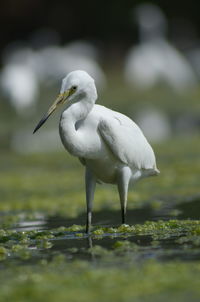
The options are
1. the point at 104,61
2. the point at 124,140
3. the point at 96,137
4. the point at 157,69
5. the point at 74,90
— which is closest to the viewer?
the point at 74,90

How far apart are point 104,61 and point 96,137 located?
2735 cm

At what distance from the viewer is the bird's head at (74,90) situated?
6.16 meters

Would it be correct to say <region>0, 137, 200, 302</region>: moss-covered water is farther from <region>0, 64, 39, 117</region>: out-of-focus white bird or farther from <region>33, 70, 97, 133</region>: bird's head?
<region>0, 64, 39, 117</region>: out-of-focus white bird

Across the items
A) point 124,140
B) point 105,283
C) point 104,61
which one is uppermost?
point 104,61

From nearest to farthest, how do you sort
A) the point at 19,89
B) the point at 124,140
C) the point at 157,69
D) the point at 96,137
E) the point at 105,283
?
the point at 105,283
the point at 96,137
the point at 124,140
the point at 19,89
the point at 157,69

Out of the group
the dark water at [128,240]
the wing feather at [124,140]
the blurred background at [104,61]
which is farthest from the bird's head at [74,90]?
the blurred background at [104,61]

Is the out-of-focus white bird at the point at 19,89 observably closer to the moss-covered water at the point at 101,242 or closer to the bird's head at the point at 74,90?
the moss-covered water at the point at 101,242

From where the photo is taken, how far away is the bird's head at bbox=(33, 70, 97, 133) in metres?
6.16

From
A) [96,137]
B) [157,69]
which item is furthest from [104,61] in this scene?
[96,137]

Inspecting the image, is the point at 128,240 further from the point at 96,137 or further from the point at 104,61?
the point at 104,61

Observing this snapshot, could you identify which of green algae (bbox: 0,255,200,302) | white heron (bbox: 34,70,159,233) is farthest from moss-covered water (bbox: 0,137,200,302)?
white heron (bbox: 34,70,159,233)

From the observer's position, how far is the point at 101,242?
6.29m

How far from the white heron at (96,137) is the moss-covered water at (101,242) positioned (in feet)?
1.55

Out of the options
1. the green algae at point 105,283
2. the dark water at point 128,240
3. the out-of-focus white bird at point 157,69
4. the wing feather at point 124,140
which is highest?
the out-of-focus white bird at point 157,69
